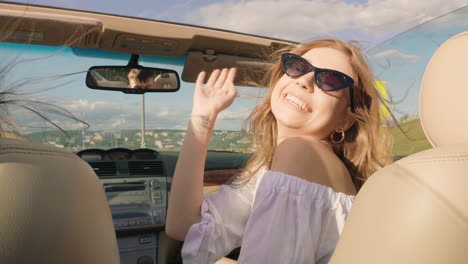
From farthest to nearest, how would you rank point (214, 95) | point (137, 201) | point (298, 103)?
point (137, 201) < point (298, 103) < point (214, 95)

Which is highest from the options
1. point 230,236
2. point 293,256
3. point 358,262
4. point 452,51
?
point 452,51

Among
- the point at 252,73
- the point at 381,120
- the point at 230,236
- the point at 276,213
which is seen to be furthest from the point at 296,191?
the point at 252,73

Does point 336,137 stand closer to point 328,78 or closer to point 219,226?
point 328,78

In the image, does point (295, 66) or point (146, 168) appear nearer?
point (295, 66)

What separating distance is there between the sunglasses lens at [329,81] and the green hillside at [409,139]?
1.20 ft

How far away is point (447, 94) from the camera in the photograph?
4.10ft

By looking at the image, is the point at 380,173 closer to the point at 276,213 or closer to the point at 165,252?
the point at 276,213

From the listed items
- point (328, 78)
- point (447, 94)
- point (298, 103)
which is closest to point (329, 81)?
point (328, 78)

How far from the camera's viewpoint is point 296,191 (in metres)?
1.53

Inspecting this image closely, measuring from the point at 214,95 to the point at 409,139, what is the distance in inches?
43.6

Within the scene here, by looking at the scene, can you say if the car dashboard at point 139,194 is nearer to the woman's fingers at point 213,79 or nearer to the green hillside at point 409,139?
the green hillside at point 409,139

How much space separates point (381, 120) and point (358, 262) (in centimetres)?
134

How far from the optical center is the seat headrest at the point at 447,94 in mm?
1192

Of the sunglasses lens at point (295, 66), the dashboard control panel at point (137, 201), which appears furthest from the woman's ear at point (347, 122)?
the dashboard control panel at point (137, 201)
